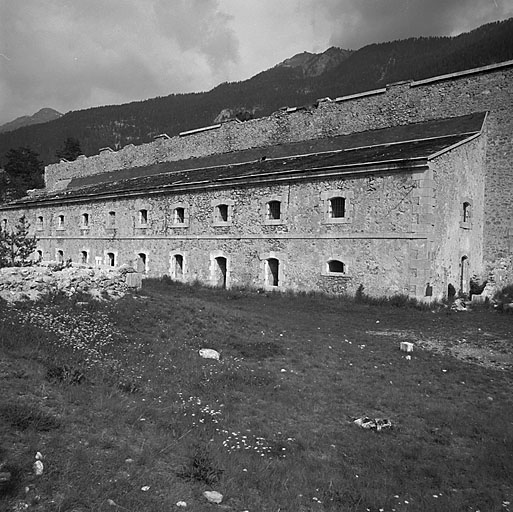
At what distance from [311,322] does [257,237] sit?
7.34 meters

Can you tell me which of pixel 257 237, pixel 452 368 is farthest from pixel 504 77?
pixel 452 368

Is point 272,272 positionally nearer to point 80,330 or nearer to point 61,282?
point 61,282

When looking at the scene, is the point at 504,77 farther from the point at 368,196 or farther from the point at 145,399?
the point at 145,399

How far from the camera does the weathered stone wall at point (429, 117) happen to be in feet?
62.8

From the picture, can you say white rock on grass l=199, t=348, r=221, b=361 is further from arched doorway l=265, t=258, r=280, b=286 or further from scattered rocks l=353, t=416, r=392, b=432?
arched doorway l=265, t=258, r=280, b=286

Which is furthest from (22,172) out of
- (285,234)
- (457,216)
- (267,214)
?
(457,216)

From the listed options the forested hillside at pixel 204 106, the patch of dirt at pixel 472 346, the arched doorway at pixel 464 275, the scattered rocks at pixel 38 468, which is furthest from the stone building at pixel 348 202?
the forested hillside at pixel 204 106

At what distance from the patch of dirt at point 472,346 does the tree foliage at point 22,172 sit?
189 feet

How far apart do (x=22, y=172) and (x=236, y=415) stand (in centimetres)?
6471

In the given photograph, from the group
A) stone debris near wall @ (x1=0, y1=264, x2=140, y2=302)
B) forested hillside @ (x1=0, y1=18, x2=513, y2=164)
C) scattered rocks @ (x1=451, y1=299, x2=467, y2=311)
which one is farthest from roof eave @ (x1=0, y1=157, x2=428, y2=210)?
forested hillside @ (x1=0, y1=18, x2=513, y2=164)

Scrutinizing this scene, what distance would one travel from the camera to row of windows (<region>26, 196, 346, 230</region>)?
58.2ft

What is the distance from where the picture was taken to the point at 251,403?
6.75m

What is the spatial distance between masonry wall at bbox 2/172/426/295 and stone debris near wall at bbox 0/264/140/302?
8451 millimetres

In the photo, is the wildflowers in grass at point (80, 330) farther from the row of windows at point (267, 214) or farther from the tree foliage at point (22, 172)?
the tree foliage at point (22, 172)
